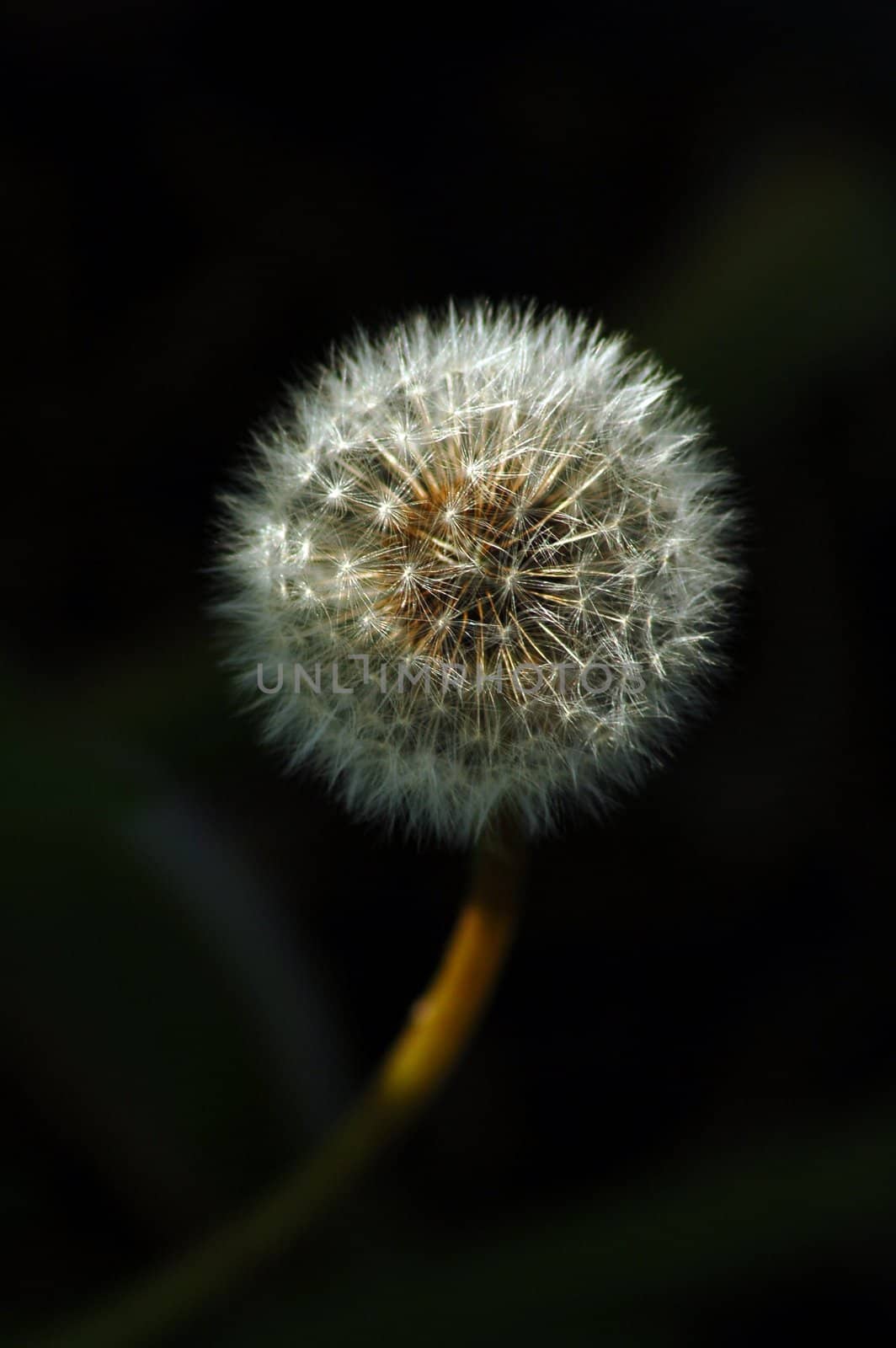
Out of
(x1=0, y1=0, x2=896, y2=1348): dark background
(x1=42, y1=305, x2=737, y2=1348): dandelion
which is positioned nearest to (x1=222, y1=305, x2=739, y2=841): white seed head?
(x1=42, y1=305, x2=737, y2=1348): dandelion

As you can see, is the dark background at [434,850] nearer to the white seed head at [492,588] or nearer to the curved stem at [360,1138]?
Result: the curved stem at [360,1138]

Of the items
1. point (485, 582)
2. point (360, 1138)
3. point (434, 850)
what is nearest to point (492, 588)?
point (485, 582)

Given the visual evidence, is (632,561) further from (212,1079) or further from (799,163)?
(799,163)

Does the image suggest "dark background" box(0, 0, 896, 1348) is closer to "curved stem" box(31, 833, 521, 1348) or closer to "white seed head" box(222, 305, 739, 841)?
"curved stem" box(31, 833, 521, 1348)

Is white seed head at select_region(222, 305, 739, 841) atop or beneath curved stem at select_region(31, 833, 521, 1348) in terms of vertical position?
atop

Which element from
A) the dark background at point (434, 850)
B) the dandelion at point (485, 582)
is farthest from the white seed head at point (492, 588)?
the dark background at point (434, 850)
